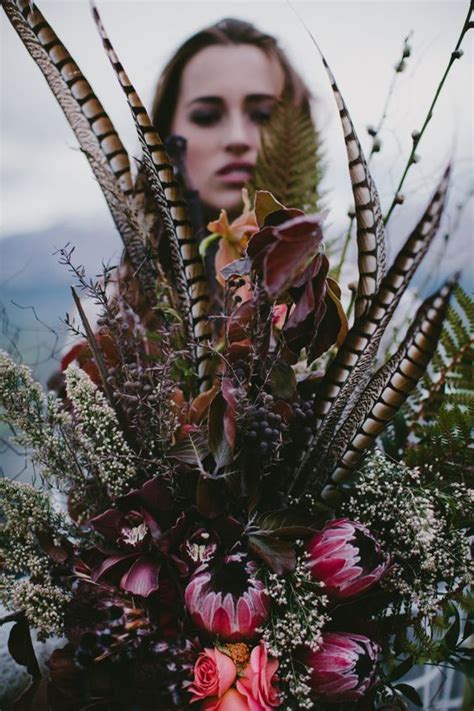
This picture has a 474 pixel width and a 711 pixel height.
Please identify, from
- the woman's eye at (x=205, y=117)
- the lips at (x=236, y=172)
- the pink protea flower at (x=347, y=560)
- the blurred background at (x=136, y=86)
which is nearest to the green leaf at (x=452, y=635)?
the pink protea flower at (x=347, y=560)

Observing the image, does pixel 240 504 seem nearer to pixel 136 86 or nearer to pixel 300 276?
pixel 300 276

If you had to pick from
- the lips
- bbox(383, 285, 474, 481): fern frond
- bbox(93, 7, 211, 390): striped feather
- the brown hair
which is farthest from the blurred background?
bbox(93, 7, 211, 390): striped feather

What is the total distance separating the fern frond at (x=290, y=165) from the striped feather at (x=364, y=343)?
387 mm

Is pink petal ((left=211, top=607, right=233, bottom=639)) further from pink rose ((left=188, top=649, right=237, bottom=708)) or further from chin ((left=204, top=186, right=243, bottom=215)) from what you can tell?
chin ((left=204, top=186, right=243, bottom=215))

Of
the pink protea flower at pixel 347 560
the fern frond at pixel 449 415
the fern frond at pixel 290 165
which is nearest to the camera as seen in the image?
the pink protea flower at pixel 347 560

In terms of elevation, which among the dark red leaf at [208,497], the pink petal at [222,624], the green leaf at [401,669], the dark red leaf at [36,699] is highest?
the dark red leaf at [208,497]

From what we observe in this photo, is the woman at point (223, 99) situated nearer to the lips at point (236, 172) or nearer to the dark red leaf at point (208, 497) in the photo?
the lips at point (236, 172)

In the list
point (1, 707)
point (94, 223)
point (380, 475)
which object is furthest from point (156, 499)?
point (94, 223)

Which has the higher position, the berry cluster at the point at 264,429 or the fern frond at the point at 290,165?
the fern frond at the point at 290,165

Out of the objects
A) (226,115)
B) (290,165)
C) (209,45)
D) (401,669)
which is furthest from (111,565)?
(209,45)

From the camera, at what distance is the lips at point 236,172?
1151mm

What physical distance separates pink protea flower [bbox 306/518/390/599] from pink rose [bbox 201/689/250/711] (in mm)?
101

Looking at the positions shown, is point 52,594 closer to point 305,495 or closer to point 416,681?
point 305,495

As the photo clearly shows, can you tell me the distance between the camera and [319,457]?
0.60 meters
